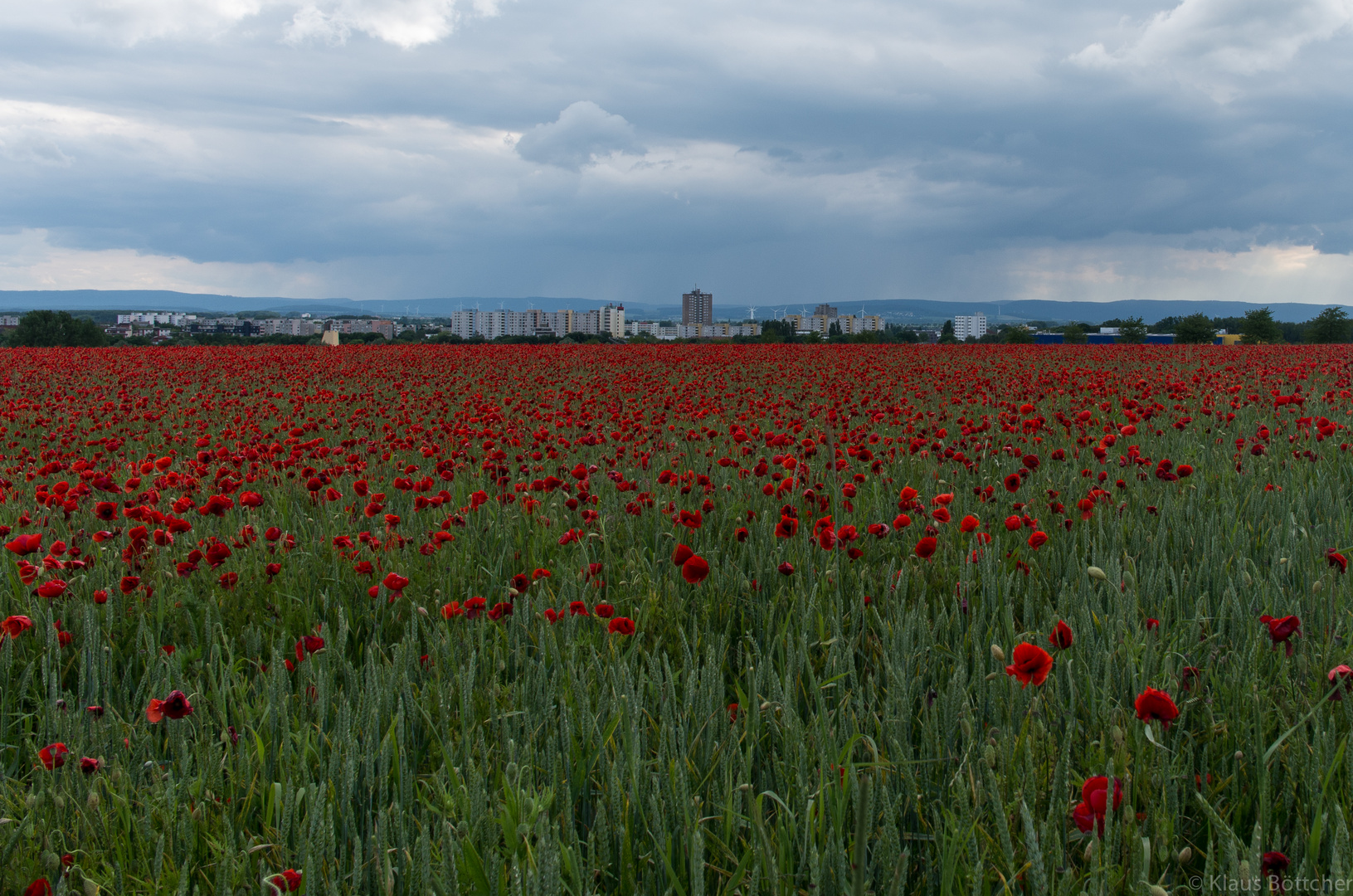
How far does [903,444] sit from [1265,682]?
4.03 meters

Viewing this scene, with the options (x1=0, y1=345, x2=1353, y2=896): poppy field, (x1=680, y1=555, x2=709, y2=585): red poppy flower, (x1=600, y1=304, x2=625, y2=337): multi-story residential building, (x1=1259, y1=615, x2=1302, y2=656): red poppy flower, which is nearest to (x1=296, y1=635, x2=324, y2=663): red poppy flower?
(x1=0, y1=345, x2=1353, y2=896): poppy field

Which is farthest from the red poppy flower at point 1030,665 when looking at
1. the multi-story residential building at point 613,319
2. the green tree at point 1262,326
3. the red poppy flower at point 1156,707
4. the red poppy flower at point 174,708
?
the multi-story residential building at point 613,319

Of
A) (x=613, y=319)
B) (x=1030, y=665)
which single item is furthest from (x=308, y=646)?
(x=613, y=319)

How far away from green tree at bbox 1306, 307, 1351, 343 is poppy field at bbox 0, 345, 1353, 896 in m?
50.0

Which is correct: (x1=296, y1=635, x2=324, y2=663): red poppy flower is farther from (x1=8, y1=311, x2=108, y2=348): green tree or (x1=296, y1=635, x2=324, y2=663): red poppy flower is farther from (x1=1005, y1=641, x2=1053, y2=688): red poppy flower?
(x1=8, y1=311, x2=108, y2=348): green tree

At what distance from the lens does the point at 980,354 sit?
70.3 feet

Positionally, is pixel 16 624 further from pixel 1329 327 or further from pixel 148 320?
pixel 148 320

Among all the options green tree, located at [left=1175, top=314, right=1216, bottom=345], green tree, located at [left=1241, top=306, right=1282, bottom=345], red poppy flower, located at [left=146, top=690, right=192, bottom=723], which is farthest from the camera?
green tree, located at [left=1241, top=306, right=1282, bottom=345]

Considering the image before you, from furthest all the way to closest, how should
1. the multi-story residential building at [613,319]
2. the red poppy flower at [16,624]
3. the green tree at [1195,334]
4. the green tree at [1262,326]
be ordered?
1. the multi-story residential building at [613,319]
2. the green tree at [1262,326]
3. the green tree at [1195,334]
4. the red poppy flower at [16,624]

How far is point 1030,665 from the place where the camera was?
1.41m

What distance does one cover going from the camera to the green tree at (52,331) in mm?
40312

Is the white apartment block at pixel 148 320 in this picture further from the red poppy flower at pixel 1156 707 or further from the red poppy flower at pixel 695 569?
the red poppy flower at pixel 1156 707

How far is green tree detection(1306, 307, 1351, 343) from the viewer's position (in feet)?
141

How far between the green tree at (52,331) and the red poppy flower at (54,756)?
155 ft
